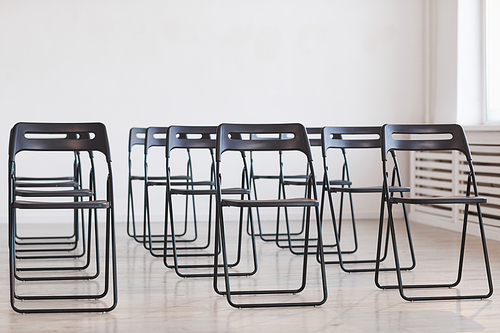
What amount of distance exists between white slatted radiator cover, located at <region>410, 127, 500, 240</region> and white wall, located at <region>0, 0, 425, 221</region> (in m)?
0.56

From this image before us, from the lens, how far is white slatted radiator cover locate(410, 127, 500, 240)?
16.1 feet

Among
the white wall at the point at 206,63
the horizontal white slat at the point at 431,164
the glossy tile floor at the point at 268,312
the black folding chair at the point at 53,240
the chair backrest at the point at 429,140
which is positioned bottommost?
the glossy tile floor at the point at 268,312

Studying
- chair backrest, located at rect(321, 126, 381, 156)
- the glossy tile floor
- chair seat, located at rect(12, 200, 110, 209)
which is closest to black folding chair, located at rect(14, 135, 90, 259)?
the glossy tile floor

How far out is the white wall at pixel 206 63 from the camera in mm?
5816

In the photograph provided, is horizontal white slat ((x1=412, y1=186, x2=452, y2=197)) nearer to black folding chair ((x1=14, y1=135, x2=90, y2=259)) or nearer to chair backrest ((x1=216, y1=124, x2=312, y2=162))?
chair backrest ((x1=216, y1=124, x2=312, y2=162))

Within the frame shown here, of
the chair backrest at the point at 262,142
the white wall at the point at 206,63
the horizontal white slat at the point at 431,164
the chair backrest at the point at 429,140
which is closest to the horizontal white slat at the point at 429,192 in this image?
the horizontal white slat at the point at 431,164

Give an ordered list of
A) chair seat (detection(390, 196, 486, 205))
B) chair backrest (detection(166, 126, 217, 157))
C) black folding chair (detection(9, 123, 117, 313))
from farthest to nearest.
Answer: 1. chair backrest (detection(166, 126, 217, 157))
2. chair seat (detection(390, 196, 486, 205))
3. black folding chair (detection(9, 123, 117, 313))

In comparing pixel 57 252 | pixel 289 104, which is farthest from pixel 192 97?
pixel 57 252

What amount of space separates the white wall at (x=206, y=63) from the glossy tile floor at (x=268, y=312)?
2648mm

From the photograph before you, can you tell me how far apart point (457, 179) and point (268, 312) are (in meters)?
3.34

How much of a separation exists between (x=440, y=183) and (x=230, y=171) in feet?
6.89

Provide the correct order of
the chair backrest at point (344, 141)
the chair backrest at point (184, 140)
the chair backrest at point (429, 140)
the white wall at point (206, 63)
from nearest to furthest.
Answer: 1. the chair backrest at point (429, 140)
2. the chair backrest at point (184, 140)
3. the chair backrest at point (344, 141)
4. the white wall at point (206, 63)

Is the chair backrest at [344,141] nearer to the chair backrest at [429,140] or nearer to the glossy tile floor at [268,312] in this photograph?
the chair backrest at [429,140]

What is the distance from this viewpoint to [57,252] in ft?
13.8
